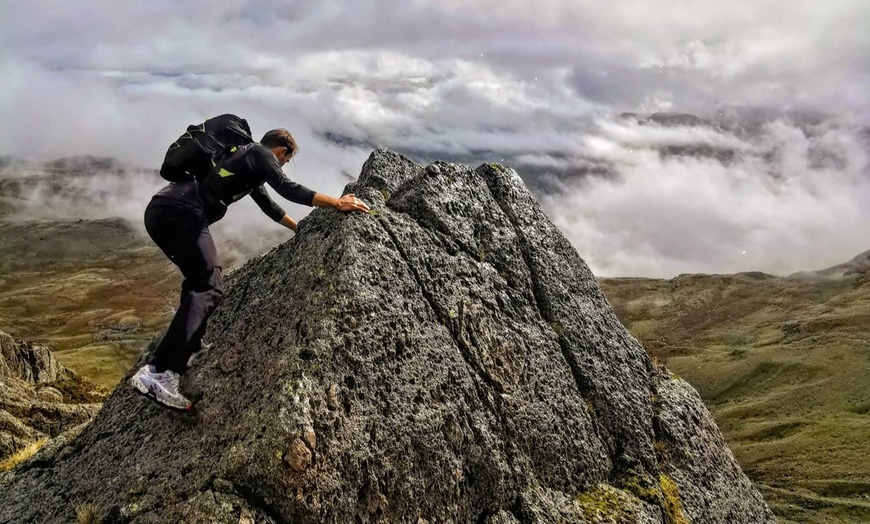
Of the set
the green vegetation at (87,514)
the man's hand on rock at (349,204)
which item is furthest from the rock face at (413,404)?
the man's hand on rock at (349,204)

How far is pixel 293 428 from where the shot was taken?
7.42m

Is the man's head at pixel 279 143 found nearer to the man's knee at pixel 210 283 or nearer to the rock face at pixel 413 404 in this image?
the rock face at pixel 413 404

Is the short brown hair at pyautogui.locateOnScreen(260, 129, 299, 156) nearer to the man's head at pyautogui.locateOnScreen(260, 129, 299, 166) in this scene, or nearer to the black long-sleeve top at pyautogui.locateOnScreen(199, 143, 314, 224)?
the man's head at pyautogui.locateOnScreen(260, 129, 299, 166)

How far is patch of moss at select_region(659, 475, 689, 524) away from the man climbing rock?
7.23m

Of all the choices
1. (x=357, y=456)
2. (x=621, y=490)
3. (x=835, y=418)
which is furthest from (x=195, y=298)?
(x=835, y=418)

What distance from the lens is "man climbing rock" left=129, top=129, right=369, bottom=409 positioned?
29.4 feet

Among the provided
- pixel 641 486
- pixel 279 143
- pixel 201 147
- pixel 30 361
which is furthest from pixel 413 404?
pixel 30 361

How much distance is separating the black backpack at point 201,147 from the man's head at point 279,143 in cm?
29

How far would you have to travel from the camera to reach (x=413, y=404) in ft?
28.6

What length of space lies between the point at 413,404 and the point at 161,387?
12.0 feet

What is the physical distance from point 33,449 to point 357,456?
9021 millimetres

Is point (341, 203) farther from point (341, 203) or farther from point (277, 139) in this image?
point (277, 139)

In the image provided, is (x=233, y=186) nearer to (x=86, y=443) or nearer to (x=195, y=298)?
(x=195, y=298)

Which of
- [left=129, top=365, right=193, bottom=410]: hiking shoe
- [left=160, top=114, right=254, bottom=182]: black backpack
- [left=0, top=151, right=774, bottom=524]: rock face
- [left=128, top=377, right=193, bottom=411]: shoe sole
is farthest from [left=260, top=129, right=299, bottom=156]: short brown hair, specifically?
[left=128, top=377, right=193, bottom=411]: shoe sole
